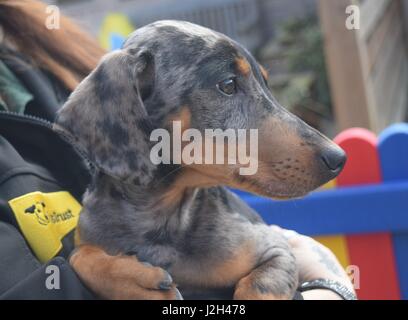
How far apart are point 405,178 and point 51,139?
1.35m

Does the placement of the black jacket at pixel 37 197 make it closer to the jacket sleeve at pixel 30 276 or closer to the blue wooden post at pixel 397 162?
the jacket sleeve at pixel 30 276

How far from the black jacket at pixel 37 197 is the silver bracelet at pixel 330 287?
56 cm

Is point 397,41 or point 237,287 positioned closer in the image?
point 237,287

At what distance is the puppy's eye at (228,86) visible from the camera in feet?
3.67

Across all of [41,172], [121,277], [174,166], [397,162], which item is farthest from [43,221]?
[397,162]

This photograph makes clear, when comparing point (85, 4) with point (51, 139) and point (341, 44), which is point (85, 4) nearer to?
point (341, 44)

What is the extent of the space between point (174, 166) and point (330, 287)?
1.85 ft

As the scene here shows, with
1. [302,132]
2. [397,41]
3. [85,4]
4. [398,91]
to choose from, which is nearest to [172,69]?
[302,132]

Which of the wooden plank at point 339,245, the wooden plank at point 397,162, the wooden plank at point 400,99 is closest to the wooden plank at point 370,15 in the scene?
the wooden plank at point 400,99

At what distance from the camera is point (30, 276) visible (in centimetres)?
123

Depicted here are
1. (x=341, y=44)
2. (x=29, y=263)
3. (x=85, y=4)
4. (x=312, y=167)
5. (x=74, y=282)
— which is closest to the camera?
(x=312, y=167)

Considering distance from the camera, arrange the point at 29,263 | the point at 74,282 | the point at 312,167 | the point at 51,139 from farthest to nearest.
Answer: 1. the point at 51,139
2. the point at 29,263
3. the point at 74,282
4. the point at 312,167

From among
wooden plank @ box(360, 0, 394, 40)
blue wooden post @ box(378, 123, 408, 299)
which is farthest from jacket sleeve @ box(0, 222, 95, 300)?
wooden plank @ box(360, 0, 394, 40)

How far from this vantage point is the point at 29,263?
1339 millimetres
